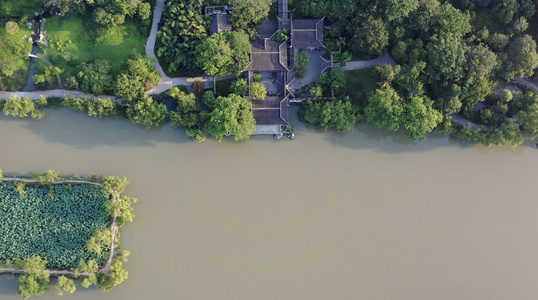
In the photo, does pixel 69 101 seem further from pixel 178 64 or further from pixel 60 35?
pixel 178 64

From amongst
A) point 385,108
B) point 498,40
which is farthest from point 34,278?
point 498,40

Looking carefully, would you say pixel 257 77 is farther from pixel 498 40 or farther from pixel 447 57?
pixel 498 40

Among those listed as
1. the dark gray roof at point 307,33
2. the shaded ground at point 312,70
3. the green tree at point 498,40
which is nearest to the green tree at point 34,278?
the shaded ground at point 312,70

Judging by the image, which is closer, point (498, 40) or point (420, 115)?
point (420, 115)

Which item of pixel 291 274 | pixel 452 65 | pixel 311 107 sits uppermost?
pixel 452 65

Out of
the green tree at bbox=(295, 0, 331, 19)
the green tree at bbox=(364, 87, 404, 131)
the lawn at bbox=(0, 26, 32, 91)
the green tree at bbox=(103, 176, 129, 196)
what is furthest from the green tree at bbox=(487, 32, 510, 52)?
the lawn at bbox=(0, 26, 32, 91)

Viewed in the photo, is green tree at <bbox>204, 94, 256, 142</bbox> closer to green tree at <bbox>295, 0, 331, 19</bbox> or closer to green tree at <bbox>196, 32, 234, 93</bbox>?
green tree at <bbox>196, 32, 234, 93</bbox>

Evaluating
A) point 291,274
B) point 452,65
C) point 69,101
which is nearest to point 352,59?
point 452,65
